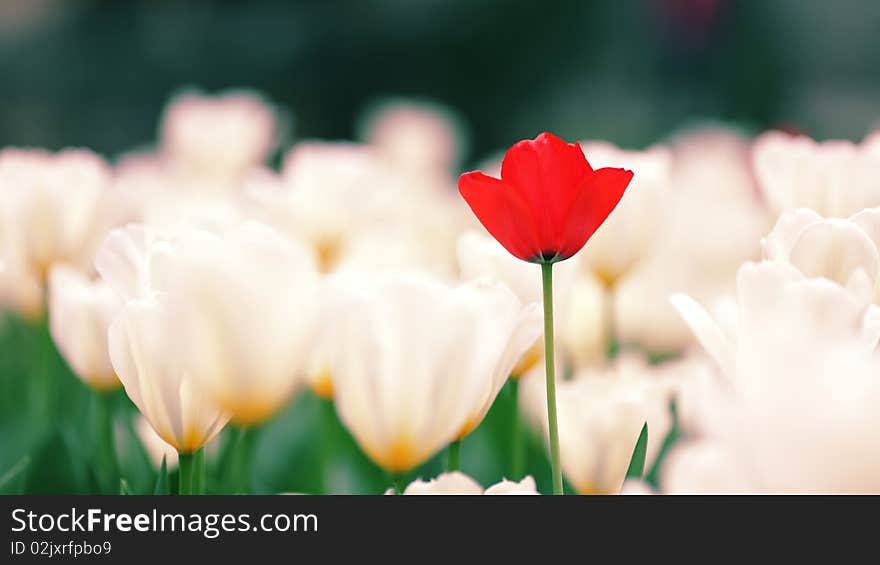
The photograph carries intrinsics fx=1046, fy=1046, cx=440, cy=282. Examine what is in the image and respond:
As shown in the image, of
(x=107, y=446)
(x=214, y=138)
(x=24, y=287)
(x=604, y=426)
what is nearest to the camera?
(x=604, y=426)

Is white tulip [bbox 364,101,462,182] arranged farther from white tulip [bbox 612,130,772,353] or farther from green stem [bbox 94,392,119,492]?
green stem [bbox 94,392,119,492]

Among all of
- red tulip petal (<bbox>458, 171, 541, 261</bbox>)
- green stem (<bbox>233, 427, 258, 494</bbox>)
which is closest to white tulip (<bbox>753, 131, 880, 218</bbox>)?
red tulip petal (<bbox>458, 171, 541, 261</bbox>)

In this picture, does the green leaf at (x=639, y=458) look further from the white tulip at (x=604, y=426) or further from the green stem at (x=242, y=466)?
the green stem at (x=242, y=466)

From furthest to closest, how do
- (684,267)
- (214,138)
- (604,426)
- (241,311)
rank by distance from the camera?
(214,138) → (684,267) → (604,426) → (241,311)

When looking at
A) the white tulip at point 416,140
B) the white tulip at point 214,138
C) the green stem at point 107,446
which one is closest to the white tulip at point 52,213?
the green stem at point 107,446

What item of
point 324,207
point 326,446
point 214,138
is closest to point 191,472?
point 326,446

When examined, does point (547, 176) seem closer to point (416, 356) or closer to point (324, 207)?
point (416, 356)
